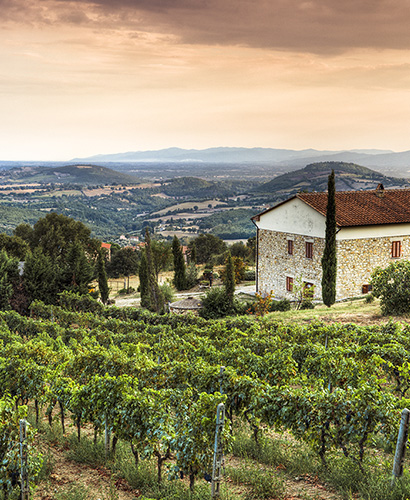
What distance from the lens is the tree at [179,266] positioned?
39.1m

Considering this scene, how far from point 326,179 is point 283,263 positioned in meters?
134

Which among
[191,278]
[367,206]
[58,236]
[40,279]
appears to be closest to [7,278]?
[40,279]

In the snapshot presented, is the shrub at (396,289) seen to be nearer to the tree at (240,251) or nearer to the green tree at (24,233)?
the green tree at (24,233)

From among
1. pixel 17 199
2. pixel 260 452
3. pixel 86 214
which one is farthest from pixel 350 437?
pixel 17 199

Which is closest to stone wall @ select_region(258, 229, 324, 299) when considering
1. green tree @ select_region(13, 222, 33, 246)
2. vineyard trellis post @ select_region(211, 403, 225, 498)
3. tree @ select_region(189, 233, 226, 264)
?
vineyard trellis post @ select_region(211, 403, 225, 498)

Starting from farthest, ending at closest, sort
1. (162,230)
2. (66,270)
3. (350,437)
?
(162,230), (66,270), (350,437)

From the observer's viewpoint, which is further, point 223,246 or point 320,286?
point 223,246

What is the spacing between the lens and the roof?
86.2 ft

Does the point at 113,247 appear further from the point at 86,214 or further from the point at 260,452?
the point at 86,214

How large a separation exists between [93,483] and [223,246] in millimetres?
59446

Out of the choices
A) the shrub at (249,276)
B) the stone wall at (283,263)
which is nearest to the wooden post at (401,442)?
the stone wall at (283,263)

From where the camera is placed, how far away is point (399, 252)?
27.0 meters

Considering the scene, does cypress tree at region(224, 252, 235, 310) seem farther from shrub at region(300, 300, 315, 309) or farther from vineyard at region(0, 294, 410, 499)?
vineyard at region(0, 294, 410, 499)

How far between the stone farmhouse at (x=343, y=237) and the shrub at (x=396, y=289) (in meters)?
6.92
